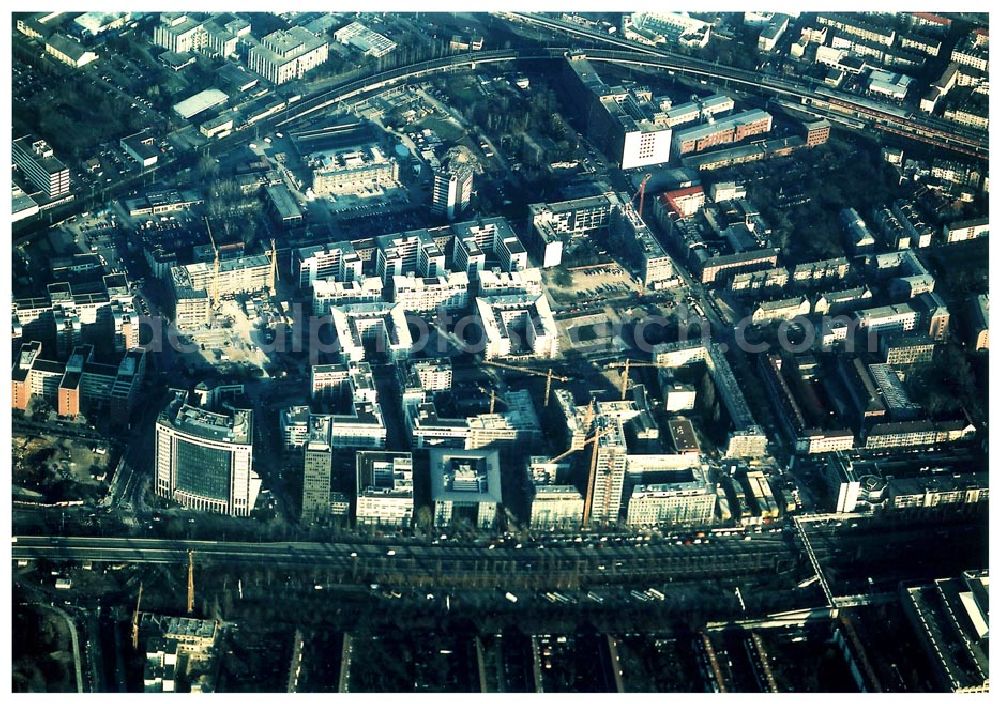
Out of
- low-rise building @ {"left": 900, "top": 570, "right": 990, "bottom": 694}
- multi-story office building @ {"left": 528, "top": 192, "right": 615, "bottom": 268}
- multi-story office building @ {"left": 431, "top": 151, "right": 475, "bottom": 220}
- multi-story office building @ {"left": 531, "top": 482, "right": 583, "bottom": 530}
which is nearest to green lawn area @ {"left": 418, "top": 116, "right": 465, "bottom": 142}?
multi-story office building @ {"left": 431, "top": 151, "right": 475, "bottom": 220}

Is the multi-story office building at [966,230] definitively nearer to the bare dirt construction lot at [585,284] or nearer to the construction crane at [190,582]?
the bare dirt construction lot at [585,284]

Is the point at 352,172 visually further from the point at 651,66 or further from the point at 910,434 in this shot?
the point at 910,434

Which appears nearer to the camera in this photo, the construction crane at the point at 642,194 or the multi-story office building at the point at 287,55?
the construction crane at the point at 642,194

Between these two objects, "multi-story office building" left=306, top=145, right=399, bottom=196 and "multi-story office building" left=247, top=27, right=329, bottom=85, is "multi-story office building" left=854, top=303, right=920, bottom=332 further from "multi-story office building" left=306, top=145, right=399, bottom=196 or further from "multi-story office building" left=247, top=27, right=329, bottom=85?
"multi-story office building" left=247, top=27, right=329, bottom=85

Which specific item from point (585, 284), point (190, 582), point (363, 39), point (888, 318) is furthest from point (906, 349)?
point (363, 39)

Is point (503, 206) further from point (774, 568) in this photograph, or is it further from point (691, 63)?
point (774, 568)

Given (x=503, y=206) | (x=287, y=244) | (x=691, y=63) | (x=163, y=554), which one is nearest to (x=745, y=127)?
(x=691, y=63)

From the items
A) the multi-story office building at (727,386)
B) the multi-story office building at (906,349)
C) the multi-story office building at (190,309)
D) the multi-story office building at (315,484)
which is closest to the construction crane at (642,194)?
the multi-story office building at (727,386)
